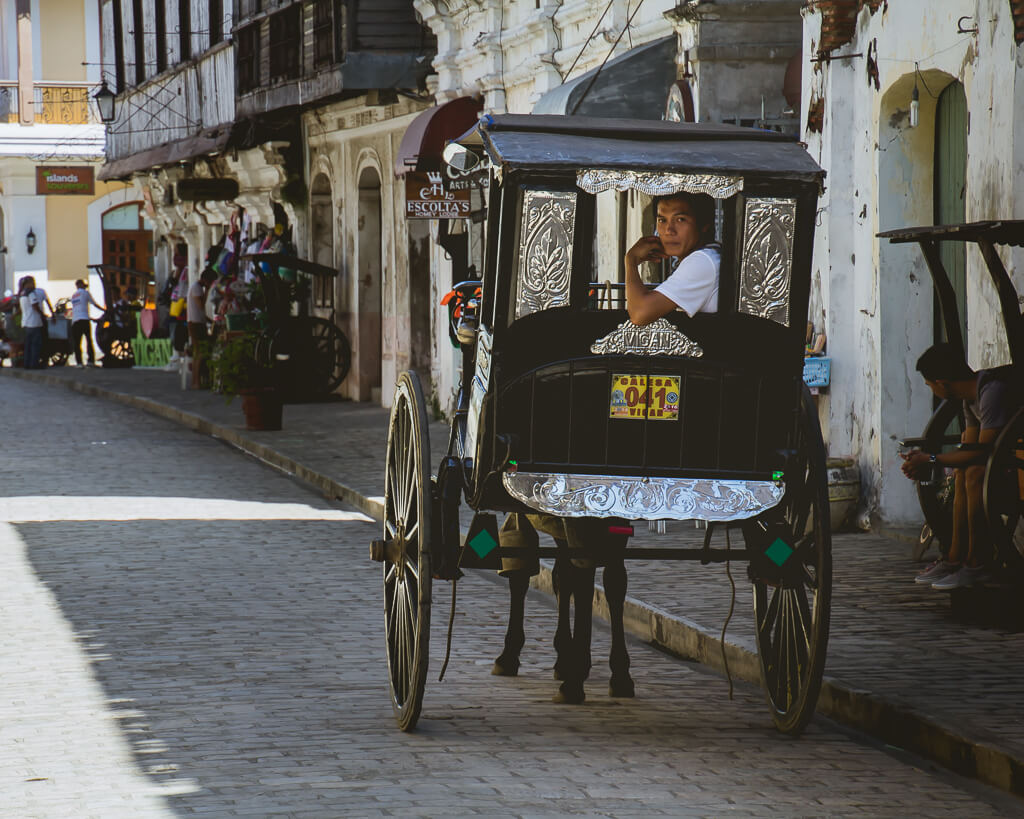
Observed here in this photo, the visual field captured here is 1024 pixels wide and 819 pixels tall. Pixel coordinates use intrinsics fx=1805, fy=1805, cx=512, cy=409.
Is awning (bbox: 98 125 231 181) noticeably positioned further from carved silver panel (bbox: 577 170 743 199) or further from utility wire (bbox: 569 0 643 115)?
carved silver panel (bbox: 577 170 743 199)

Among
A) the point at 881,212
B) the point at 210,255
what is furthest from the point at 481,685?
the point at 210,255

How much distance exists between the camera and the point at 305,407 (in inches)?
931

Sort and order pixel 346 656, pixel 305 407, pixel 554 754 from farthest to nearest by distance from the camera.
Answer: pixel 305 407 < pixel 346 656 < pixel 554 754

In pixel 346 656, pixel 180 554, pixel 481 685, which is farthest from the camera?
pixel 180 554

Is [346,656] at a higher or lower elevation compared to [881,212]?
lower

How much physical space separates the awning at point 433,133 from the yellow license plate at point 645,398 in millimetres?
12350

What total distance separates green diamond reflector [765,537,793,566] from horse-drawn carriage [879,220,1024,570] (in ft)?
5.96

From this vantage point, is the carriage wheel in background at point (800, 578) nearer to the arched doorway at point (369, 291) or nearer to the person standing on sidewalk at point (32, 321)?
the arched doorway at point (369, 291)

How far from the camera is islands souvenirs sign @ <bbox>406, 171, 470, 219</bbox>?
60.4ft

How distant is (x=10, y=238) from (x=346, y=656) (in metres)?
37.7

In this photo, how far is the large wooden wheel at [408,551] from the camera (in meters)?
5.95

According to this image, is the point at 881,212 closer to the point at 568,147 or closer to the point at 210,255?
the point at 568,147

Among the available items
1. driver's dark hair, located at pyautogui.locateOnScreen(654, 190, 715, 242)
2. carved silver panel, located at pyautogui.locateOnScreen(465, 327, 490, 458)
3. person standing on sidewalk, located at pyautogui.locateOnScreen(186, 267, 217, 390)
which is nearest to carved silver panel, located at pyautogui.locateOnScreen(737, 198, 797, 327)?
driver's dark hair, located at pyautogui.locateOnScreen(654, 190, 715, 242)

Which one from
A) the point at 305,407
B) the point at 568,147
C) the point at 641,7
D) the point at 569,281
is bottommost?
the point at 305,407
